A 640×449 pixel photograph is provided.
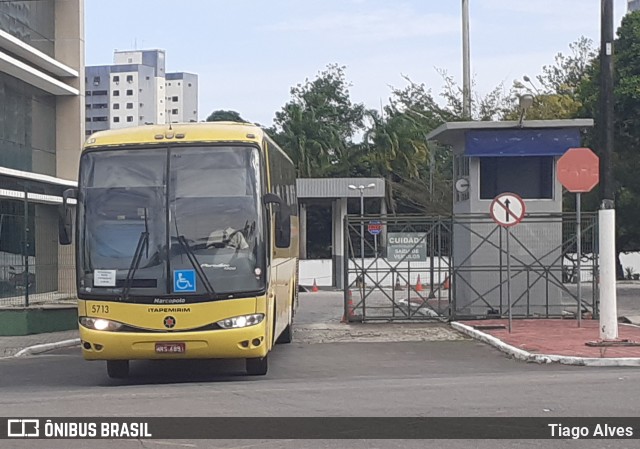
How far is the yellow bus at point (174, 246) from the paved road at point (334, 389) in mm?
671

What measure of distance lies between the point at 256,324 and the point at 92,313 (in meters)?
2.21

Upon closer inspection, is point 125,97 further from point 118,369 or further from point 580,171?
point 118,369

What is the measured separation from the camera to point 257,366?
13125 mm

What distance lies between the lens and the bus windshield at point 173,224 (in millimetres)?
12016

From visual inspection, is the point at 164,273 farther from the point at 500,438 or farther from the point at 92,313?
the point at 500,438

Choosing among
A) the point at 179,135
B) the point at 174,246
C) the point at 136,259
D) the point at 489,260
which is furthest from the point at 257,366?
the point at 489,260

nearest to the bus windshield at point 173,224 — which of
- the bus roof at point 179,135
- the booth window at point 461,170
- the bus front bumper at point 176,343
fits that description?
the bus roof at point 179,135

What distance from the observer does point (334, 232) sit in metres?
47.5

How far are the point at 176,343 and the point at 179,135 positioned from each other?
289 cm

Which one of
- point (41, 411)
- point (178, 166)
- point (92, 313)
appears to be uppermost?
point (178, 166)

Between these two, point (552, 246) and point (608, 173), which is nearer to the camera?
point (608, 173)

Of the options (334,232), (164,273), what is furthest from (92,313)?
(334,232)

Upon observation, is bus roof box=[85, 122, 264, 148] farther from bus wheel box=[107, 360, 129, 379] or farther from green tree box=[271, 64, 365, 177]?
green tree box=[271, 64, 365, 177]

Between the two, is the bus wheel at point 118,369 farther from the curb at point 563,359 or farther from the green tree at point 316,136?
the green tree at point 316,136
